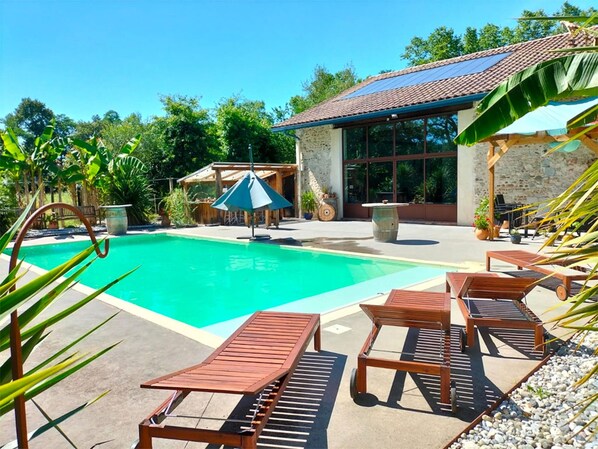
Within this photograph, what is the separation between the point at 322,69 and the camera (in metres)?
38.4

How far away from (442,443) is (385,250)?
787 cm

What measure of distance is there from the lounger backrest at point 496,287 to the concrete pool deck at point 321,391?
375 mm

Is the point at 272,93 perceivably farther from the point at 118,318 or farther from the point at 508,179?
the point at 118,318

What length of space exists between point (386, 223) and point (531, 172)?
20.0ft

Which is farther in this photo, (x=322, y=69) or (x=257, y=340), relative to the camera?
(x=322, y=69)

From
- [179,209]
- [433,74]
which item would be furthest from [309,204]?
[433,74]

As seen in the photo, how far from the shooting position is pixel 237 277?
9.33m

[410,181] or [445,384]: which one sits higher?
[410,181]

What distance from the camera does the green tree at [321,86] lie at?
36.7 metres

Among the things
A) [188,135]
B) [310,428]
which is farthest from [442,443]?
[188,135]

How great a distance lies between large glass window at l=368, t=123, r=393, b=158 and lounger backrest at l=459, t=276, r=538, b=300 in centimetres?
1385

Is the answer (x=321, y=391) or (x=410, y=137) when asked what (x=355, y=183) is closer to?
(x=410, y=137)

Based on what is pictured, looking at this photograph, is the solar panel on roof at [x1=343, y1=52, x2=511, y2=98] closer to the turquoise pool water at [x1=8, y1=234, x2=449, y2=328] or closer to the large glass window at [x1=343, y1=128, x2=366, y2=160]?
the large glass window at [x1=343, y1=128, x2=366, y2=160]

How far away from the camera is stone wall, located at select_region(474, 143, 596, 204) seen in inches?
527
